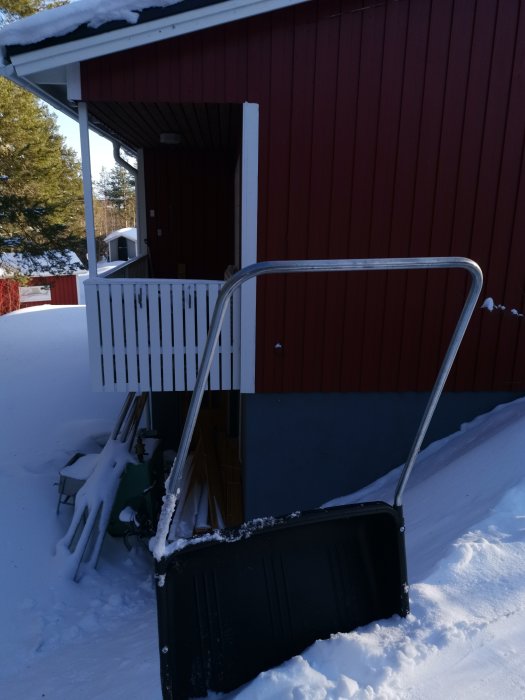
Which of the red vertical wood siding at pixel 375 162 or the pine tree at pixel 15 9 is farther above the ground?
the pine tree at pixel 15 9

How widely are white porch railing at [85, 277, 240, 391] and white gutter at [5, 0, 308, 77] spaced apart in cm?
186

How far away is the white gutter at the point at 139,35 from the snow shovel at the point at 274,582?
3214 mm

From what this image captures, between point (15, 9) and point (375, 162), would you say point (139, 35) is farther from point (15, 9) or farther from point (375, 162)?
point (15, 9)

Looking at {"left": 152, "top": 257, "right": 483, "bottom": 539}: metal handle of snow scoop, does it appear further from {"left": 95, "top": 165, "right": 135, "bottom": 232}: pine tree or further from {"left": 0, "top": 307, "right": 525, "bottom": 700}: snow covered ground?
{"left": 95, "top": 165, "right": 135, "bottom": 232}: pine tree

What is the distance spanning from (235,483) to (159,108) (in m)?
4.40

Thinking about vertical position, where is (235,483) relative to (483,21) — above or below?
below

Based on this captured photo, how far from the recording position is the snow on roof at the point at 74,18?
4141 mm

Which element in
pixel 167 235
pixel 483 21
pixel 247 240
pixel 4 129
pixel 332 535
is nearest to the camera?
pixel 332 535

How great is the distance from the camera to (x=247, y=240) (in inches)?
191

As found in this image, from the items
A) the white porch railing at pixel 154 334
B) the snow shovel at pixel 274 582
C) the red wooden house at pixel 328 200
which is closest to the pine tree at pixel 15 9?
the red wooden house at pixel 328 200

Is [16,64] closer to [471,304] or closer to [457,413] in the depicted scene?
[471,304]

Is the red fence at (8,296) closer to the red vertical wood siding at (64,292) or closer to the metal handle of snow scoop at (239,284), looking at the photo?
the red vertical wood siding at (64,292)

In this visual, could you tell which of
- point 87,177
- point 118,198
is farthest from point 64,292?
→ point 118,198

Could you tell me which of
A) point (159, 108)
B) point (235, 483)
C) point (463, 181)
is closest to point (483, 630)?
point (463, 181)
